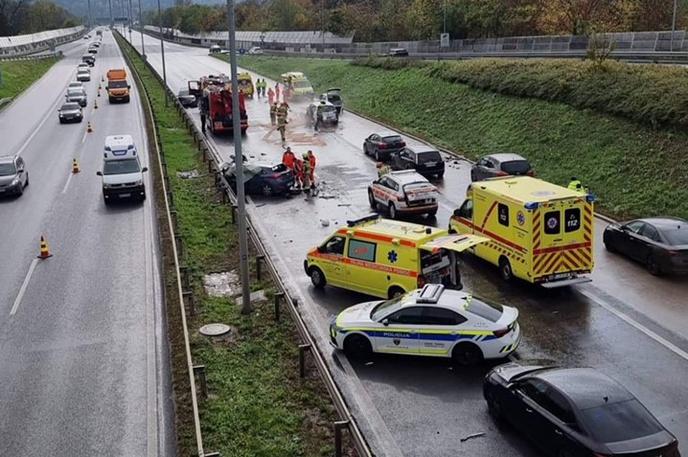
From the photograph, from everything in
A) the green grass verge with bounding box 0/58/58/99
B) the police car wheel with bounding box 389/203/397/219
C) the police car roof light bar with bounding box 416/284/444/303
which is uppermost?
the green grass verge with bounding box 0/58/58/99

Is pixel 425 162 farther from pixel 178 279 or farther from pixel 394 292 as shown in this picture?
pixel 178 279

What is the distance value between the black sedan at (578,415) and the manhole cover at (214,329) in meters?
6.50

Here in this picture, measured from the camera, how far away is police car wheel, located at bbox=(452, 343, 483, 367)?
1416cm

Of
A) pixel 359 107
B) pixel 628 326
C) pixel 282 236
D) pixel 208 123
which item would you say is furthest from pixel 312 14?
pixel 628 326

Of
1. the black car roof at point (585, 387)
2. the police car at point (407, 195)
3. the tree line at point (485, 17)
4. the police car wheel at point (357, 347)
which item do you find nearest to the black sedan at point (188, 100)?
the tree line at point (485, 17)

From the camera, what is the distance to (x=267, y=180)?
96.0ft

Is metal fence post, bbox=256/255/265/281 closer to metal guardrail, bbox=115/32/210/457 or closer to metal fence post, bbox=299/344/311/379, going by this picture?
metal guardrail, bbox=115/32/210/457

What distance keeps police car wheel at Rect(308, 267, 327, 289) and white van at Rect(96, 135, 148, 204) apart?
11.6m

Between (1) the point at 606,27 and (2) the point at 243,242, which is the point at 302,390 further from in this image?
(1) the point at 606,27

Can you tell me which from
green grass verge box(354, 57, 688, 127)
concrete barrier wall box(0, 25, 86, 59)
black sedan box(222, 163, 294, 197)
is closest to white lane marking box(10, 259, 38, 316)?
black sedan box(222, 163, 294, 197)

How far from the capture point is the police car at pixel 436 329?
14.1 metres

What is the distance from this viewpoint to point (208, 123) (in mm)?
46438

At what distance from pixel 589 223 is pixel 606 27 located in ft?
143

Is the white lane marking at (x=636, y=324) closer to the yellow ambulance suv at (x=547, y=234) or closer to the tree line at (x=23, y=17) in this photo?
the yellow ambulance suv at (x=547, y=234)
